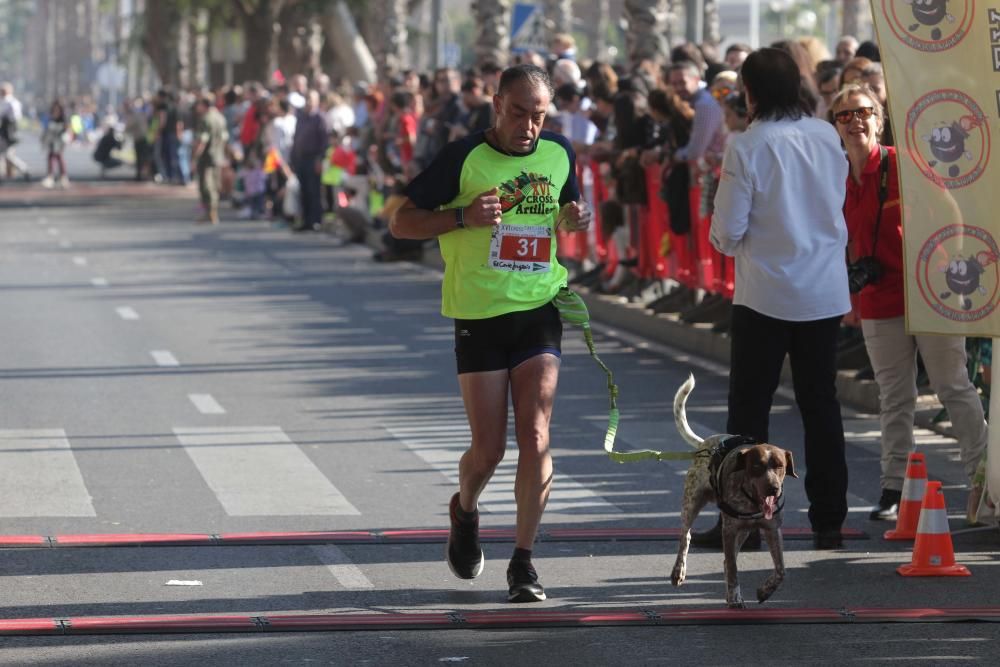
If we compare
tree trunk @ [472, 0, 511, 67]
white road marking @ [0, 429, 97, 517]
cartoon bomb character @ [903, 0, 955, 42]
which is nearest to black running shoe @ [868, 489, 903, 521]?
cartoon bomb character @ [903, 0, 955, 42]

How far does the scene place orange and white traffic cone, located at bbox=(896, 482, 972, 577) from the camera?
26.4ft

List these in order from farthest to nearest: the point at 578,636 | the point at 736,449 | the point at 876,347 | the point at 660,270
Answer: 1. the point at 660,270
2. the point at 876,347
3. the point at 736,449
4. the point at 578,636

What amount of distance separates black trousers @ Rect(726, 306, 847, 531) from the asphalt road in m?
0.26

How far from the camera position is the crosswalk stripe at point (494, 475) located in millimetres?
9648

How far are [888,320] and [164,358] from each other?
7.59 meters

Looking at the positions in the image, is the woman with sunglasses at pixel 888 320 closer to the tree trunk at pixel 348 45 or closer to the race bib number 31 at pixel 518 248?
the race bib number 31 at pixel 518 248

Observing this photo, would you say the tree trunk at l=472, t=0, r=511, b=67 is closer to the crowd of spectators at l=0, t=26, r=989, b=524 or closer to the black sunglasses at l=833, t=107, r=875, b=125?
the crowd of spectators at l=0, t=26, r=989, b=524

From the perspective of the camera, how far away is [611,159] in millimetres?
17547

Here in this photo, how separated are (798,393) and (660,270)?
882cm

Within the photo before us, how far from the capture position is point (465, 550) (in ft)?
25.7

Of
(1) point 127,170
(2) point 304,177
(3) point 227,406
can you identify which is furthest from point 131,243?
(1) point 127,170

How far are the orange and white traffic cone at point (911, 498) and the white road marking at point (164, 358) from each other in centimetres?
754

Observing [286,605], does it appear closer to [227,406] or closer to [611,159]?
[227,406]

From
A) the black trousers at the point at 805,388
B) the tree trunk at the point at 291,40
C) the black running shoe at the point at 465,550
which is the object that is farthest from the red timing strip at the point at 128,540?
the tree trunk at the point at 291,40
